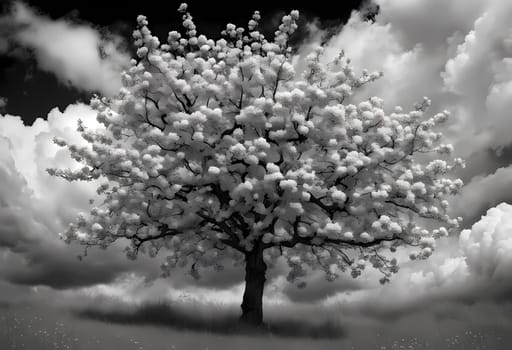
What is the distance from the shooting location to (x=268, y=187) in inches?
838

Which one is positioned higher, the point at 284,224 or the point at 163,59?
the point at 163,59

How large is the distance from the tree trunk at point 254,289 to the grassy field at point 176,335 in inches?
42.1

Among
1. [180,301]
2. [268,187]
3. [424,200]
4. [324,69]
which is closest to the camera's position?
[268,187]

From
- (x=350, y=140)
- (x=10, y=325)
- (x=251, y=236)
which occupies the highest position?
(x=350, y=140)

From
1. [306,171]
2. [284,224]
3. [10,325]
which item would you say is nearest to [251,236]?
[284,224]

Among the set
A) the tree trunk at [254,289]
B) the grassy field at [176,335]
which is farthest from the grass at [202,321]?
the tree trunk at [254,289]

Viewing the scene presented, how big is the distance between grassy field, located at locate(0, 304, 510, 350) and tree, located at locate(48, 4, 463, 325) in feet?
8.07

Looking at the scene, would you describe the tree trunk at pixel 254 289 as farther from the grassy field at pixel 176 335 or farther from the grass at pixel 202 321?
the grassy field at pixel 176 335

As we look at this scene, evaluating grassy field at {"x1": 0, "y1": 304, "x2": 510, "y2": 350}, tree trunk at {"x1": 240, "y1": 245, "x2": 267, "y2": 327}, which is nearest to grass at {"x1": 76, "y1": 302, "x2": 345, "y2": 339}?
grassy field at {"x1": 0, "y1": 304, "x2": 510, "y2": 350}

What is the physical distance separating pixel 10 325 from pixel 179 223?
7.27 m

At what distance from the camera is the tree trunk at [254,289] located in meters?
24.3

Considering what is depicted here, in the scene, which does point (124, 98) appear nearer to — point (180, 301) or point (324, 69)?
point (324, 69)

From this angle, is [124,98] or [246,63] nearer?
[246,63]

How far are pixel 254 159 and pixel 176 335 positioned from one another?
6974mm
